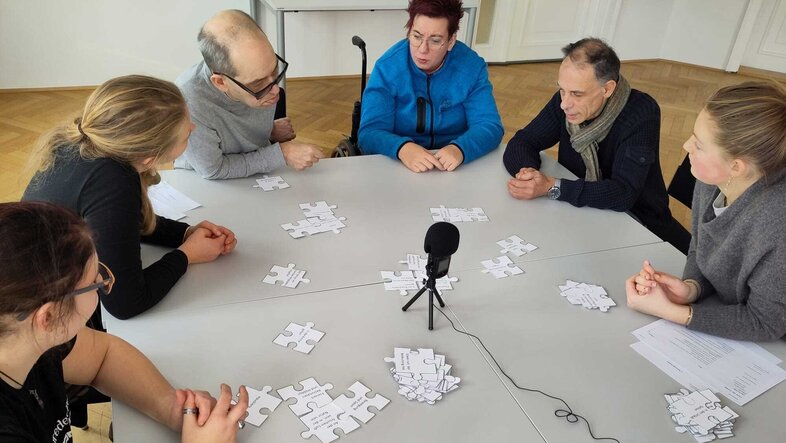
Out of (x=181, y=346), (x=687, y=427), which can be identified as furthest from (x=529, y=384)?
(x=181, y=346)

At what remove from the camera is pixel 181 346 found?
1495 millimetres

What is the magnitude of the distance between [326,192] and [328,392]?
1.08m

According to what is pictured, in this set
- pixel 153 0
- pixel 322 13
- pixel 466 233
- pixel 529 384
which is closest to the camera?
pixel 529 384

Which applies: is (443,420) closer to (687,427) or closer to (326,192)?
(687,427)

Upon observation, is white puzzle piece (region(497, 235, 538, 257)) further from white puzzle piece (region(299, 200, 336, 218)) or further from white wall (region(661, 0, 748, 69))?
white wall (region(661, 0, 748, 69))

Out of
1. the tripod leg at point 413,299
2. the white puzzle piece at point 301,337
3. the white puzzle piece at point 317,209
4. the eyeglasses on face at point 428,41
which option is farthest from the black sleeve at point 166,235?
the eyeglasses on face at point 428,41

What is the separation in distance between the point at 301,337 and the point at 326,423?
11.7 inches

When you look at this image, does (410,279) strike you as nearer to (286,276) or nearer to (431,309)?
(431,309)

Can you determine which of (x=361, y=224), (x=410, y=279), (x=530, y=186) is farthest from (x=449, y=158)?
(x=410, y=279)

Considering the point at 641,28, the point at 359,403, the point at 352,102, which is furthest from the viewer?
the point at 641,28

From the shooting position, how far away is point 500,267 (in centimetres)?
193

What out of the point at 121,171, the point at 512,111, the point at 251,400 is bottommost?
the point at 512,111

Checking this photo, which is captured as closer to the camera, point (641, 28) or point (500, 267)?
point (500, 267)

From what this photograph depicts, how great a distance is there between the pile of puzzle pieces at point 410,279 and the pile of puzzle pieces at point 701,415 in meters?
0.70
